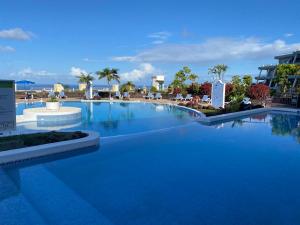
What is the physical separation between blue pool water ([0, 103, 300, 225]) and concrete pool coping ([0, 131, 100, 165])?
0.59 ft

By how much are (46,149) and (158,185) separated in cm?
335

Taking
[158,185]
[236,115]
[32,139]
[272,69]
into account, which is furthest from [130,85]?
[272,69]

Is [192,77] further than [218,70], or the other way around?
[218,70]

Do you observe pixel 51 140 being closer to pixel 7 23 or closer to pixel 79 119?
pixel 79 119

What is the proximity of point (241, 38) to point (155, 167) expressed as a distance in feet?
84.2

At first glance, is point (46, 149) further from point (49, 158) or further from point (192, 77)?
point (192, 77)

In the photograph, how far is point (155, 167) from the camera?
251 inches

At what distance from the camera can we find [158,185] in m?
5.18

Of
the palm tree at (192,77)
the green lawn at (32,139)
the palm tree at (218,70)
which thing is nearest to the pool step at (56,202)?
the green lawn at (32,139)

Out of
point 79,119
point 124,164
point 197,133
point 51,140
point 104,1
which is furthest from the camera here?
point 104,1

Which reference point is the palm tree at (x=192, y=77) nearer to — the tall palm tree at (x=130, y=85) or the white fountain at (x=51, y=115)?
the tall palm tree at (x=130, y=85)

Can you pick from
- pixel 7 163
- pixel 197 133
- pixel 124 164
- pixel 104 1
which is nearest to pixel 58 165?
pixel 7 163

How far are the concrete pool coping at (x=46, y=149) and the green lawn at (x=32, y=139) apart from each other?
251 mm

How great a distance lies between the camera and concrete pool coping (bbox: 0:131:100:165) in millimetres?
6094
